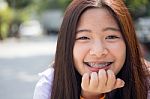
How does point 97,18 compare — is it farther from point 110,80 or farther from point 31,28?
point 31,28

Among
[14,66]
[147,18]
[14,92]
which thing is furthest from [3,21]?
[14,92]

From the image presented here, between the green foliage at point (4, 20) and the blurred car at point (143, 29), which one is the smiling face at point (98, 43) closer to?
the blurred car at point (143, 29)

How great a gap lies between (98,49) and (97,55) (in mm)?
28

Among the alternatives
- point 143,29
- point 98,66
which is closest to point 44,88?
point 98,66

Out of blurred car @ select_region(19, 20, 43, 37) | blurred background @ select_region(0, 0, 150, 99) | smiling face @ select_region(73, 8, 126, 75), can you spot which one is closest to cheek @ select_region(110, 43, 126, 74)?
smiling face @ select_region(73, 8, 126, 75)

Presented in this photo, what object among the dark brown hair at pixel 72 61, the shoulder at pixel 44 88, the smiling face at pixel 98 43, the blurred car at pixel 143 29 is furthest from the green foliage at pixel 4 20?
the smiling face at pixel 98 43

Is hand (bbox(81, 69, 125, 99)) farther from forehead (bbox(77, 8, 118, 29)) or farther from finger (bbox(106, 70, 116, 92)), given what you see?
forehead (bbox(77, 8, 118, 29))

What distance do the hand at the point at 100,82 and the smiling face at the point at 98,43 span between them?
7 cm

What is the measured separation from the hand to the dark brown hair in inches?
6.3

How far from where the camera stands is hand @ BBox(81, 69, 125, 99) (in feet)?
5.92

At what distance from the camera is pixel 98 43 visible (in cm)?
186

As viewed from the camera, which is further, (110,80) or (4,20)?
(4,20)

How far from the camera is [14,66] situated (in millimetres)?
13156

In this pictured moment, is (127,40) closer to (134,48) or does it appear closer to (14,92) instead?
(134,48)
